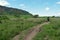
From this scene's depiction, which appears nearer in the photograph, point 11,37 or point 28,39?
point 28,39

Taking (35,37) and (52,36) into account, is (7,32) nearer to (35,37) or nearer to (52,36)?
(35,37)

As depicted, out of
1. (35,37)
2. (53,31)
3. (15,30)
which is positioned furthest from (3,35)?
(53,31)

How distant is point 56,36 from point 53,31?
1833mm

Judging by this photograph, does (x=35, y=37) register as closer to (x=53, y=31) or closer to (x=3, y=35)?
(x=53, y=31)

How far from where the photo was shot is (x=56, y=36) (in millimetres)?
22781

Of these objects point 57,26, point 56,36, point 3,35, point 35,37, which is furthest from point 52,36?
point 3,35

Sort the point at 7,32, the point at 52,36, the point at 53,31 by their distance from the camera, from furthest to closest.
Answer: the point at 7,32 < the point at 53,31 < the point at 52,36

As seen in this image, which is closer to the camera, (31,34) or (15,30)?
(31,34)

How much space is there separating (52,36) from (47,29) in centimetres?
291

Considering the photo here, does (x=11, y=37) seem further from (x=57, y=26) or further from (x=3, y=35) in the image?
(x=57, y=26)

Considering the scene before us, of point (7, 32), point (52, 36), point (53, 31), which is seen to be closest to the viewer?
point (52, 36)

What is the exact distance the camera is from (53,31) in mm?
24547

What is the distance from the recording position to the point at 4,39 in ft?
78.8

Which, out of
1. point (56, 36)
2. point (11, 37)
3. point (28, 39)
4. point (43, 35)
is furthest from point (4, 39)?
point (56, 36)
